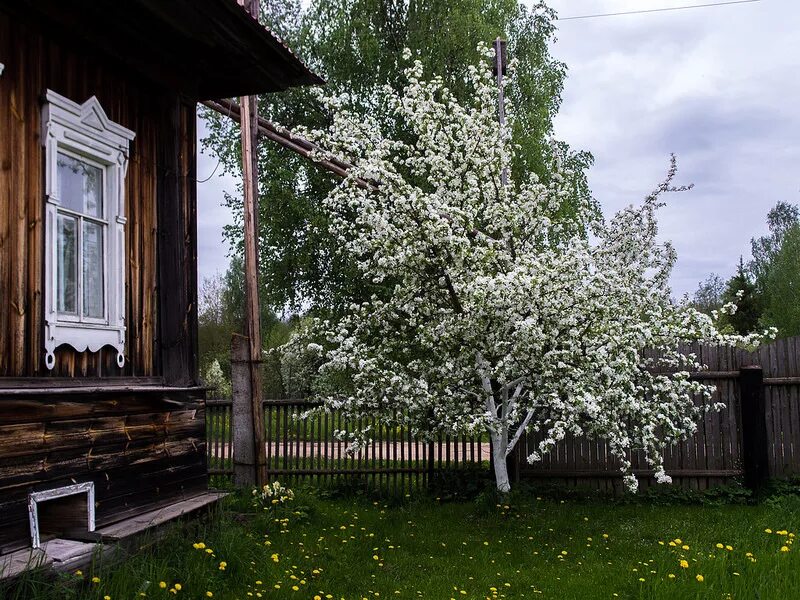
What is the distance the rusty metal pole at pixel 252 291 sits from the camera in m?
9.57

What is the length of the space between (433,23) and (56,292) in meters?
14.7

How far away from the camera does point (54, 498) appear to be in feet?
16.3


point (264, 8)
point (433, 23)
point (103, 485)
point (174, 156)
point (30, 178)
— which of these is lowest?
point (103, 485)

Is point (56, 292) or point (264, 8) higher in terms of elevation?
point (264, 8)

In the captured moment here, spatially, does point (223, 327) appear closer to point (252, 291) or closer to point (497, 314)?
point (252, 291)

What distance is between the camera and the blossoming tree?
340 inches

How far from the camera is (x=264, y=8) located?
19.8m

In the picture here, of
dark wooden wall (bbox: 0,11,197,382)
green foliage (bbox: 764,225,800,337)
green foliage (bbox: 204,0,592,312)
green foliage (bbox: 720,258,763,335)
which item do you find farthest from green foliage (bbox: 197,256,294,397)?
green foliage (bbox: 764,225,800,337)

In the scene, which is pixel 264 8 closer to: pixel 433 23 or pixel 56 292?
pixel 433 23

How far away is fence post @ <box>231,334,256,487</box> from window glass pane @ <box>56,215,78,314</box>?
4224mm

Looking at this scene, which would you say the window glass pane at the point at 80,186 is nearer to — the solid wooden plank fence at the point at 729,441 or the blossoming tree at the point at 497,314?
the blossoming tree at the point at 497,314

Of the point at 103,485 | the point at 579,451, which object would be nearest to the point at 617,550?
the point at 579,451

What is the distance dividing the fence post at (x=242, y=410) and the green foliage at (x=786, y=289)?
109ft

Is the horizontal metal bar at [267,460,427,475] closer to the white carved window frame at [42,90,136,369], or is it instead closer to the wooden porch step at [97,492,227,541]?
the wooden porch step at [97,492,227,541]
